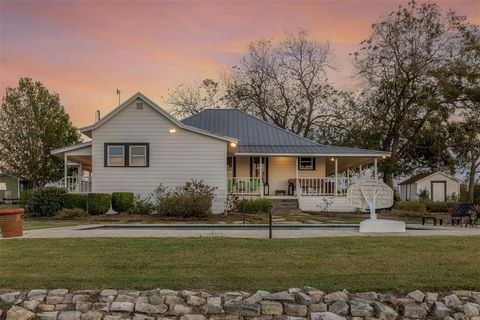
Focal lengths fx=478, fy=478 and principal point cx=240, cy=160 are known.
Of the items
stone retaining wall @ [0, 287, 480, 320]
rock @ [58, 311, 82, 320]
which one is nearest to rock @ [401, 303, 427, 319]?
stone retaining wall @ [0, 287, 480, 320]

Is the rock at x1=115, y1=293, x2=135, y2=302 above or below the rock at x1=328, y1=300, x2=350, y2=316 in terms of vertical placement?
above

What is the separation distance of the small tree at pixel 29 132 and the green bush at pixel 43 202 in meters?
21.1

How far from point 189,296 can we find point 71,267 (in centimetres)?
232

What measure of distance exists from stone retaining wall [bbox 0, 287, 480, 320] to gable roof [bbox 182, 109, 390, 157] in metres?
15.7

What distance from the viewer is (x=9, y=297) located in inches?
279

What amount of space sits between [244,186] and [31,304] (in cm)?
1633

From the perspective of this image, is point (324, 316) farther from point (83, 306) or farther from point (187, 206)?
point (187, 206)

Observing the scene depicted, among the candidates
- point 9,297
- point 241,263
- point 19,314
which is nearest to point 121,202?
point 241,263

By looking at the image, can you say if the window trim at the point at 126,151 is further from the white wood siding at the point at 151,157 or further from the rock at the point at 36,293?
the rock at the point at 36,293

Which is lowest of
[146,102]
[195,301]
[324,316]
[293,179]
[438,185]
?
[324,316]

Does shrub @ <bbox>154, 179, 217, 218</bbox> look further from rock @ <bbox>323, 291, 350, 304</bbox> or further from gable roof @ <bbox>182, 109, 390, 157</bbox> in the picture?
rock @ <bbox>323, 291, 350, 304</bbox>

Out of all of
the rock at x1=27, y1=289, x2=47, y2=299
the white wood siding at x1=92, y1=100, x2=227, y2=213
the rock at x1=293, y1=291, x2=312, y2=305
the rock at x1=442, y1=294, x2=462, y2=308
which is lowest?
the rock at x1=442, y1=294, x2=462, y2=308

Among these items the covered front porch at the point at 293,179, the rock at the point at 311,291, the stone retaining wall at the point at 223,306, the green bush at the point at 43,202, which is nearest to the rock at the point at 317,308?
the stone retaining wall at the point at 223,306

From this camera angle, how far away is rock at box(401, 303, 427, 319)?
6.96 meters
